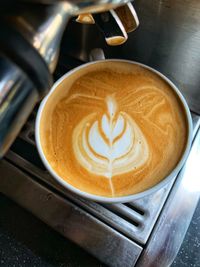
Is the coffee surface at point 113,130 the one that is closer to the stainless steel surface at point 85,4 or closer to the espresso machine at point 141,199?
the espresso machine at point 141,199

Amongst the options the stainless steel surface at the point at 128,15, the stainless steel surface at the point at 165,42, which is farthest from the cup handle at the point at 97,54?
the stainless steel surface at the point at 128,15

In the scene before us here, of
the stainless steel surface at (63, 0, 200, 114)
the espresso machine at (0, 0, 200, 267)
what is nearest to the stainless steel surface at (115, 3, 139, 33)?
the espresso machine at (0, 0, 200, 267)

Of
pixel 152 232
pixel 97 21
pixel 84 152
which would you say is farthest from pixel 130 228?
pixel 97 21

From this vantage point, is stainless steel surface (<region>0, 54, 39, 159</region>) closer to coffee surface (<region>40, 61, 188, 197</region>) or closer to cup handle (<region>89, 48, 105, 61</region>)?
coffee surface (<region>40, 61, 188, 197</region>)

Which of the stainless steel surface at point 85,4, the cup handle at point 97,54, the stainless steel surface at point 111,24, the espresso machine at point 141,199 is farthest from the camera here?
the cup handle at point 97,54

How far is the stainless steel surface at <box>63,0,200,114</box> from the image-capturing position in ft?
1.76

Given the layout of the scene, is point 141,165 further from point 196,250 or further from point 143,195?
point 196,250

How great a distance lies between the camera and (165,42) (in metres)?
0.60

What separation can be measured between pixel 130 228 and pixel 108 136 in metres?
0.16

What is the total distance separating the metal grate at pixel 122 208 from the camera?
0.53 m

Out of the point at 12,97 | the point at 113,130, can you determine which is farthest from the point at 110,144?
the point at 12,97

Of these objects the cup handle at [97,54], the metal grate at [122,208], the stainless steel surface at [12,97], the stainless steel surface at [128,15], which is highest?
the stainless steel surface at [12,97]

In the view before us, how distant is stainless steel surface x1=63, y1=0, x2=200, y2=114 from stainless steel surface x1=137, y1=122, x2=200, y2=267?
139mm

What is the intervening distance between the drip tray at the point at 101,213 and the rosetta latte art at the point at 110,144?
6cm
